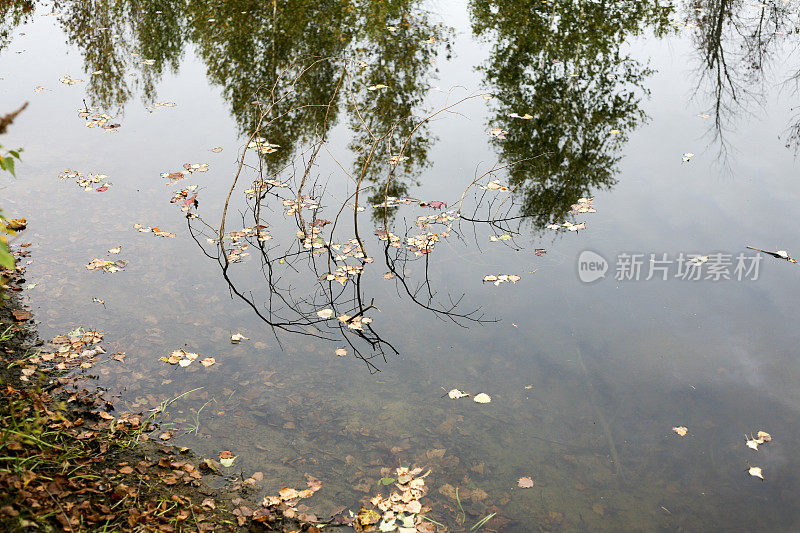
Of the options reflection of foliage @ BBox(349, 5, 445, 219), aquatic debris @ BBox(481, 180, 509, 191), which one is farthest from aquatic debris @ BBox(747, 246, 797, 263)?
reflection of foliage @ BBox(349, 5, 445, 219)

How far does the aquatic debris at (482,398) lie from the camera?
3.91 meters

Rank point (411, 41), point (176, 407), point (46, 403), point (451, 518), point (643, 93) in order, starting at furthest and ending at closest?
point (411, 41) → point (643, 93) → point (176, 407) → point (46, 403) → point (451, 518)

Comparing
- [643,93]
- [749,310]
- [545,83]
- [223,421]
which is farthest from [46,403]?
[643,93]

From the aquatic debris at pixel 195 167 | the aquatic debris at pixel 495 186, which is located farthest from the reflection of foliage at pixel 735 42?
the aquatic debris at pixel 195 167

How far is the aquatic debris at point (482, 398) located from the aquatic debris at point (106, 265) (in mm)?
3260

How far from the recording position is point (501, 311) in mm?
4711

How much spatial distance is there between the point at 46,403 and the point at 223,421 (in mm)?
1033

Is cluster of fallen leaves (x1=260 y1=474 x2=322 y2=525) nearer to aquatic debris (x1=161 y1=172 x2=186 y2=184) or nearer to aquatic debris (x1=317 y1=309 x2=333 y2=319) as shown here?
aquatic debris (x1=317 y1=309 x2=333 y2=319)

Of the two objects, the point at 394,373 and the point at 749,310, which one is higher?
the point at 749,310

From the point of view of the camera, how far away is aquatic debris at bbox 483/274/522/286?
5.04m

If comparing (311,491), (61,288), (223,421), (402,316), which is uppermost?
(402,316)

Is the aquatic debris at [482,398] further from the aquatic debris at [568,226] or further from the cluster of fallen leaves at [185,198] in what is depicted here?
the cluster of fallen leaves at [185,198]

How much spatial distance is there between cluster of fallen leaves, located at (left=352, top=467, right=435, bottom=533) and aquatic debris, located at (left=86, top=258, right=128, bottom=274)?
3172 millimetres

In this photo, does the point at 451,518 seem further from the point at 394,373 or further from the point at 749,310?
the point at 749,310
